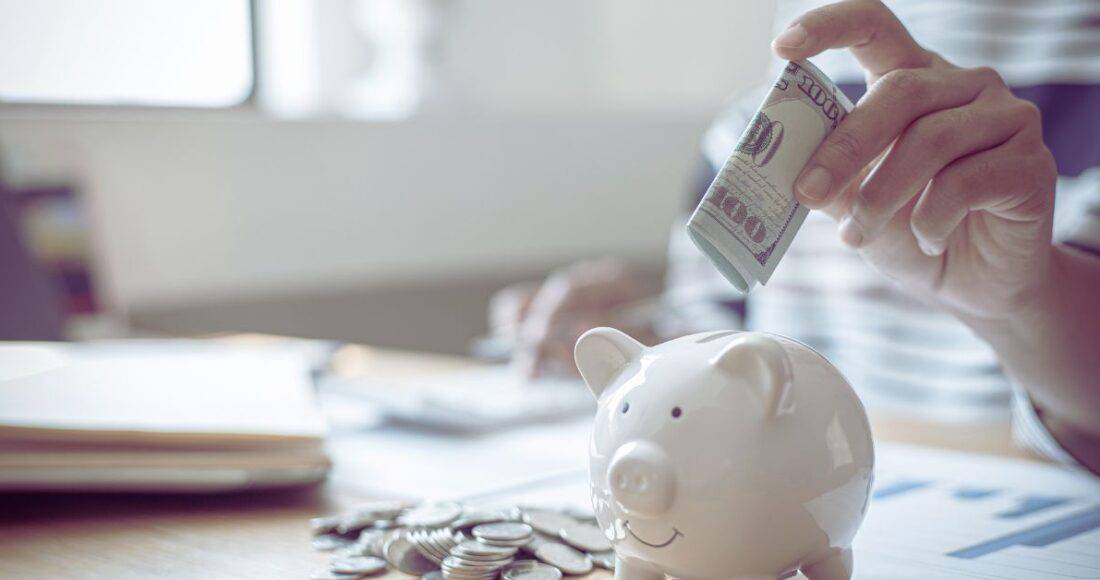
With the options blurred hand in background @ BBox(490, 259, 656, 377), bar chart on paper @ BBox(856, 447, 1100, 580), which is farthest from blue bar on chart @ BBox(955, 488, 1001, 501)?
blurred hand in background @ BBox(490, 259, 656, 377)

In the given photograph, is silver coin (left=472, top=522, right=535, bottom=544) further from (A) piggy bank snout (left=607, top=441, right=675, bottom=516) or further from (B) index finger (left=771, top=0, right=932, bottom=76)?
(B) index finger (left=771, top=0, right=932, bottom=76)

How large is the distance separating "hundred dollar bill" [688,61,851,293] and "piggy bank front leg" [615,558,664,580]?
6.0 inches

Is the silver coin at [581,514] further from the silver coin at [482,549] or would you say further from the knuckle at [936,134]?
the knuckle at [936,134]

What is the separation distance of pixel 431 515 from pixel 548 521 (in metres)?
0.07

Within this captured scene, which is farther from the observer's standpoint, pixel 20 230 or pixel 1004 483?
pixel 20 230

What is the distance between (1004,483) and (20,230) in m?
1.20

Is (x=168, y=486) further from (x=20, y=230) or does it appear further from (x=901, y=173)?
(x=20, y=230)

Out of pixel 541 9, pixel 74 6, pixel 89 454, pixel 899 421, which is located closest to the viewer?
pixel 89 454

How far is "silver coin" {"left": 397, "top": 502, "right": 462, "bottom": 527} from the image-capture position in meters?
0.62

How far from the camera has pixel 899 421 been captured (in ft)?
3.49

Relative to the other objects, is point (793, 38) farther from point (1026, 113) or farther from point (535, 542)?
point (535, 542)

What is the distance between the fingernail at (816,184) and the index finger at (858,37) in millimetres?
72

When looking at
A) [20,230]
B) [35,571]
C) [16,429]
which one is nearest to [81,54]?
[20,230]

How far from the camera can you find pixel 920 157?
2.05 ft
